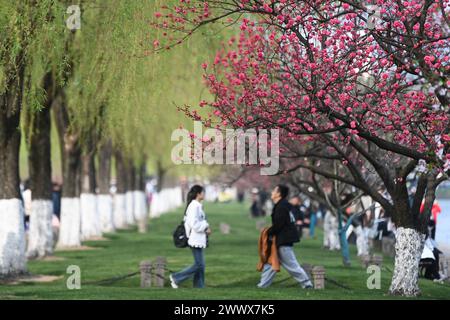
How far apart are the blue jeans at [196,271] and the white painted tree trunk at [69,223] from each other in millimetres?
12730

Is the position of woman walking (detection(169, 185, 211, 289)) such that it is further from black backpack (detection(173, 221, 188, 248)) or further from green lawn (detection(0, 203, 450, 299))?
green lawn (detection(0, 203, 450, 299))

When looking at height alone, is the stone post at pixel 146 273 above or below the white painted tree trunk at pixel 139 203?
below

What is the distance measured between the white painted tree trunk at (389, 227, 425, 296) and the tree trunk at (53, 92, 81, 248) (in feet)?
50.3

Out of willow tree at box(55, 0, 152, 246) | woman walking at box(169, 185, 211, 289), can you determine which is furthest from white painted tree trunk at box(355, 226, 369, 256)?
woman walking at box(169, 185, 211, 289)

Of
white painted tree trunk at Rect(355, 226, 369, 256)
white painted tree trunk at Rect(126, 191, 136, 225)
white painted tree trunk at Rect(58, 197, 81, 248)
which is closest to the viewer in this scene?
white painted tree trunk at Rect(355, 226, 369, 256)

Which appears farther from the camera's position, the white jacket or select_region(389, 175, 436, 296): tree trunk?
the white jacket

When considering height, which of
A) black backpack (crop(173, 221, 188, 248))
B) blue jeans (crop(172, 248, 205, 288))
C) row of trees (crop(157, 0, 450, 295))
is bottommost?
blue jeans (crop(172, 248, 205, 288))

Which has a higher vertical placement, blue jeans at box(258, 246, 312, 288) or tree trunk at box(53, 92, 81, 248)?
tree trunk at box(53, 92, 81, 248)

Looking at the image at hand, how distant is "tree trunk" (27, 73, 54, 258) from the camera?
27562 mm

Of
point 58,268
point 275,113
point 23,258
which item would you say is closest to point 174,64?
point 58,268

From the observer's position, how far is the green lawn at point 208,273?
1789cm

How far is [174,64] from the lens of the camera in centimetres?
3120

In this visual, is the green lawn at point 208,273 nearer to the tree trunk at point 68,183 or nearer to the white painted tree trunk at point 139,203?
the tree trunk at point 68,183

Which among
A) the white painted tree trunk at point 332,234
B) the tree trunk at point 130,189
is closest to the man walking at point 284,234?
the white painted tree trunk at point 332,234
